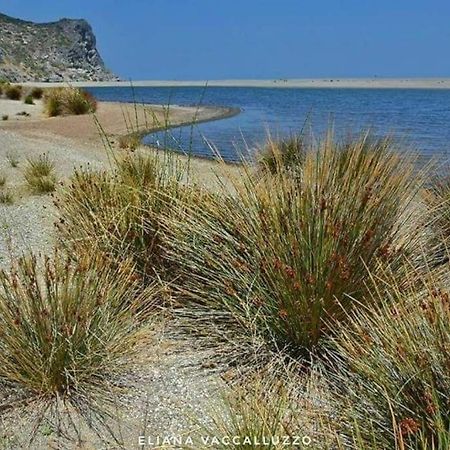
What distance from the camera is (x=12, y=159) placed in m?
11.0

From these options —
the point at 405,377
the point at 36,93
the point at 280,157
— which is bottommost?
the point at 36,93

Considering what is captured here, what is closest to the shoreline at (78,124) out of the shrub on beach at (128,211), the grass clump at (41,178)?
the grass clump at (41,178)

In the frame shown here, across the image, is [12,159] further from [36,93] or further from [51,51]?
[51,51]

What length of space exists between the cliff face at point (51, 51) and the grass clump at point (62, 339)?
7613 centimetres

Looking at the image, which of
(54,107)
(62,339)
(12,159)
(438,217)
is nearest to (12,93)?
(54,107)

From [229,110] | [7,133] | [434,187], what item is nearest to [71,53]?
[229,110]

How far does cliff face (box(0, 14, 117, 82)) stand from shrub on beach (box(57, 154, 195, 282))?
74315 millimetres

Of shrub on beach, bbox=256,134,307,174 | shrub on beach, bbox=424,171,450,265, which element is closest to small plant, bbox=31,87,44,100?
shrub on beach, bbox=256,134,307,174

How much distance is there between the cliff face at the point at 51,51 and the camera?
89500 mm

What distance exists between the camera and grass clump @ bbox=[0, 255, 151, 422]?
2758 mm

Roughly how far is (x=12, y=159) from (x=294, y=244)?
9.07 m

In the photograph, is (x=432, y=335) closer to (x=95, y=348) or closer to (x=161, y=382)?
(x=161, y=382)

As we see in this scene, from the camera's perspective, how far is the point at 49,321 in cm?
281

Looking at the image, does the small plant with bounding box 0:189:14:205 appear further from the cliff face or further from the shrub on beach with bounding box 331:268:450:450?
the cliff face
